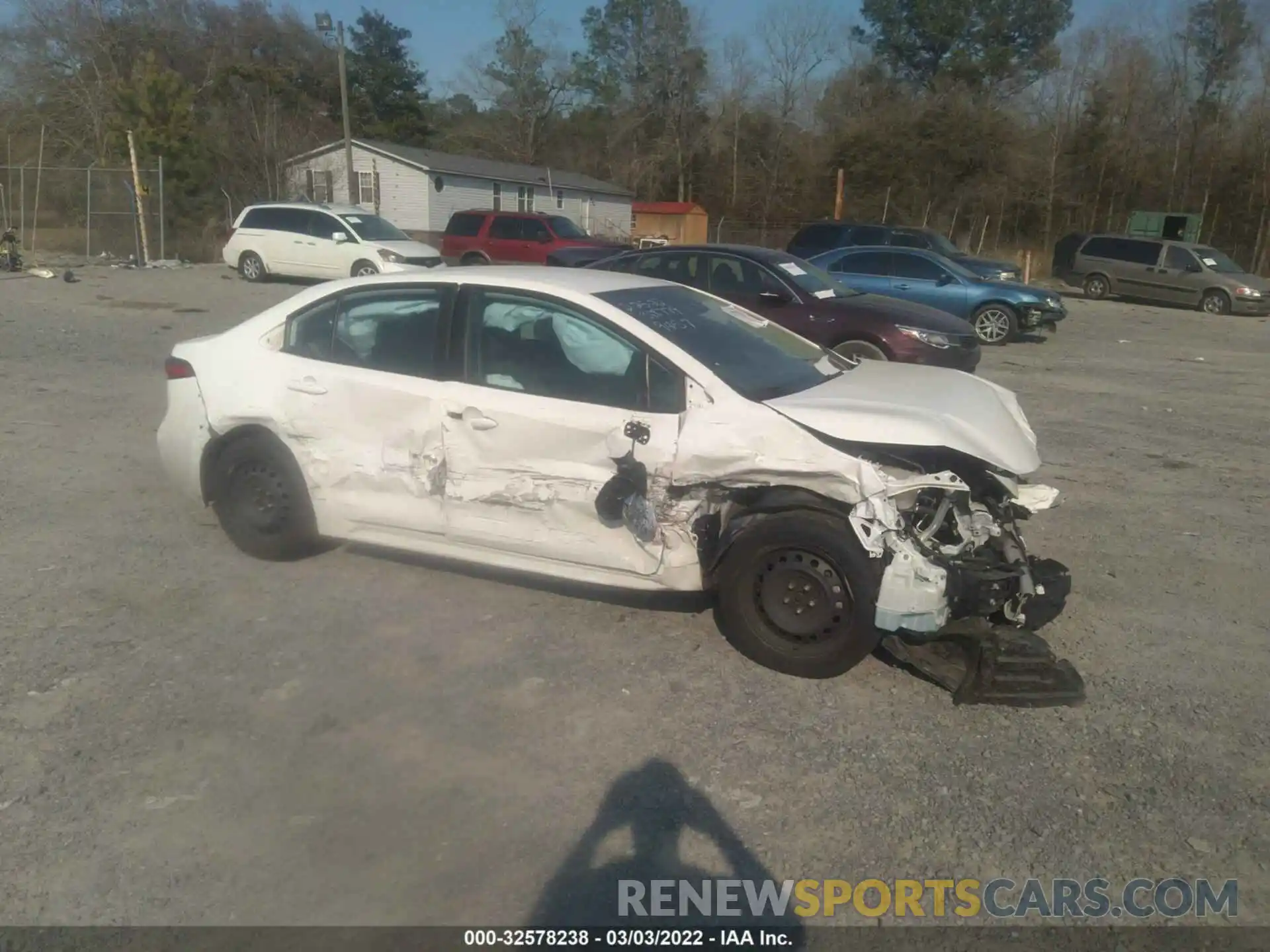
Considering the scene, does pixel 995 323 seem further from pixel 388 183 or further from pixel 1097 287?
pixel 388 183

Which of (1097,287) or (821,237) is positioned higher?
Answer: (821,237)

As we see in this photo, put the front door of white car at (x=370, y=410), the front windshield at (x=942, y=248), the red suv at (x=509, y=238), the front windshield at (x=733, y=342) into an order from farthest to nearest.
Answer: the red suv at (x=509, y=238) → the front windshield at (x=942, y=248) → the front door of white car at (x=370, y=410) → the front windshield at (x=733, y=342)

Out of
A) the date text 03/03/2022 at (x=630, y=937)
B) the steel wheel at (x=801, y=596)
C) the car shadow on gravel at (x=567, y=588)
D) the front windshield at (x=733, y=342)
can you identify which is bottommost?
the date text 03/03/2022 at (x=630, y=937)

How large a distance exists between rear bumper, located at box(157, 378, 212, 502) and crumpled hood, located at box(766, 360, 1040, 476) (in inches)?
126

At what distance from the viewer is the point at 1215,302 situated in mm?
23469

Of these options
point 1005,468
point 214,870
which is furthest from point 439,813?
point 1005,468

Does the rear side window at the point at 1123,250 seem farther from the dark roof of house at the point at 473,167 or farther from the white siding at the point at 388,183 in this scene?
Answer: the white siding at the point at 388,183

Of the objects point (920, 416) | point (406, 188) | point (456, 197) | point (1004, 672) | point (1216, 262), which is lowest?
point (1004, 672)

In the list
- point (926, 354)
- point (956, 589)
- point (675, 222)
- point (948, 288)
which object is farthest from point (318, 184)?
point (956, 589)

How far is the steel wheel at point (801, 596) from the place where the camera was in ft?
13.6

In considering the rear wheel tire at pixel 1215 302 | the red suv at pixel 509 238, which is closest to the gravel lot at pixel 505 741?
the red suv at pixel 509 238

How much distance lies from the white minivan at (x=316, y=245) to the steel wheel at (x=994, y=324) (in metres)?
11.0

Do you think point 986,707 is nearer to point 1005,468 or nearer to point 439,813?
point 1005,468

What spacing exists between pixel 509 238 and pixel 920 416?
21111 millimetres
